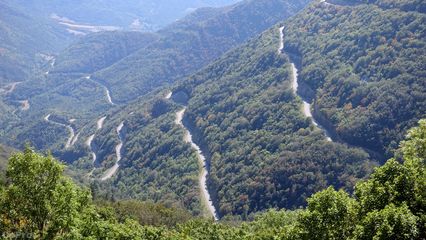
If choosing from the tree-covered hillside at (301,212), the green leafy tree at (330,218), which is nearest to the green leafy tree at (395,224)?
the tree-covered hillside at (301,212)

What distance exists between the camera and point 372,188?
4512 cm

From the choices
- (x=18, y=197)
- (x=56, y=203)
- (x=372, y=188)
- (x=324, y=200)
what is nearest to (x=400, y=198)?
(x=372, y=188)

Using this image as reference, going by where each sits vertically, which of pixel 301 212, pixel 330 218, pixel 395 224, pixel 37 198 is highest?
pixel 395 224

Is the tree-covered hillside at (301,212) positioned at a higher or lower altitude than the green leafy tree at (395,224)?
lower

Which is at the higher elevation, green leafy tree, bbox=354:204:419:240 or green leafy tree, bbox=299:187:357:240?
green leafy tree, bbox=354:204:419:240

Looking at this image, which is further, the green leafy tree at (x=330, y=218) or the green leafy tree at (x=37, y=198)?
the green leafy tree at (x=37, y=198)

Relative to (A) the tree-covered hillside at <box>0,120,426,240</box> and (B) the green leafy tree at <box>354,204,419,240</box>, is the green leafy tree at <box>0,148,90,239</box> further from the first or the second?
(B) the green leafy tree at <box>354,204,419,240</box>

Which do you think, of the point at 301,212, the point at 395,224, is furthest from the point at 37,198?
the point at 395,224

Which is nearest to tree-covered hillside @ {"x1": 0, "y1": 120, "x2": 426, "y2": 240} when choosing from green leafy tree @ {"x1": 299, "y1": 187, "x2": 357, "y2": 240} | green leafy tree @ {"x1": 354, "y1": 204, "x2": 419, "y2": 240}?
green leafy tree @ {"x1": 299, "y1": 187, "x2": 357, "y2": 240}

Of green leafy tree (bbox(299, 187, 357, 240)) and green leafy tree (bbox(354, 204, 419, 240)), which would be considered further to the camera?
green leafy tree (bbox(299, 187, 357, 240))

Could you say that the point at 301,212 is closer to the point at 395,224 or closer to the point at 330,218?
the point at 330,218

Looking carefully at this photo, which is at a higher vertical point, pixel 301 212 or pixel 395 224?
pixel 395 224

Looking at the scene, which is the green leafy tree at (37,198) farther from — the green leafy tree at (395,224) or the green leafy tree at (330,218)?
the green leafy tree at (395,224)

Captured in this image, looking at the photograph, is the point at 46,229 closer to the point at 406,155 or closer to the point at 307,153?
the point at 406,155
